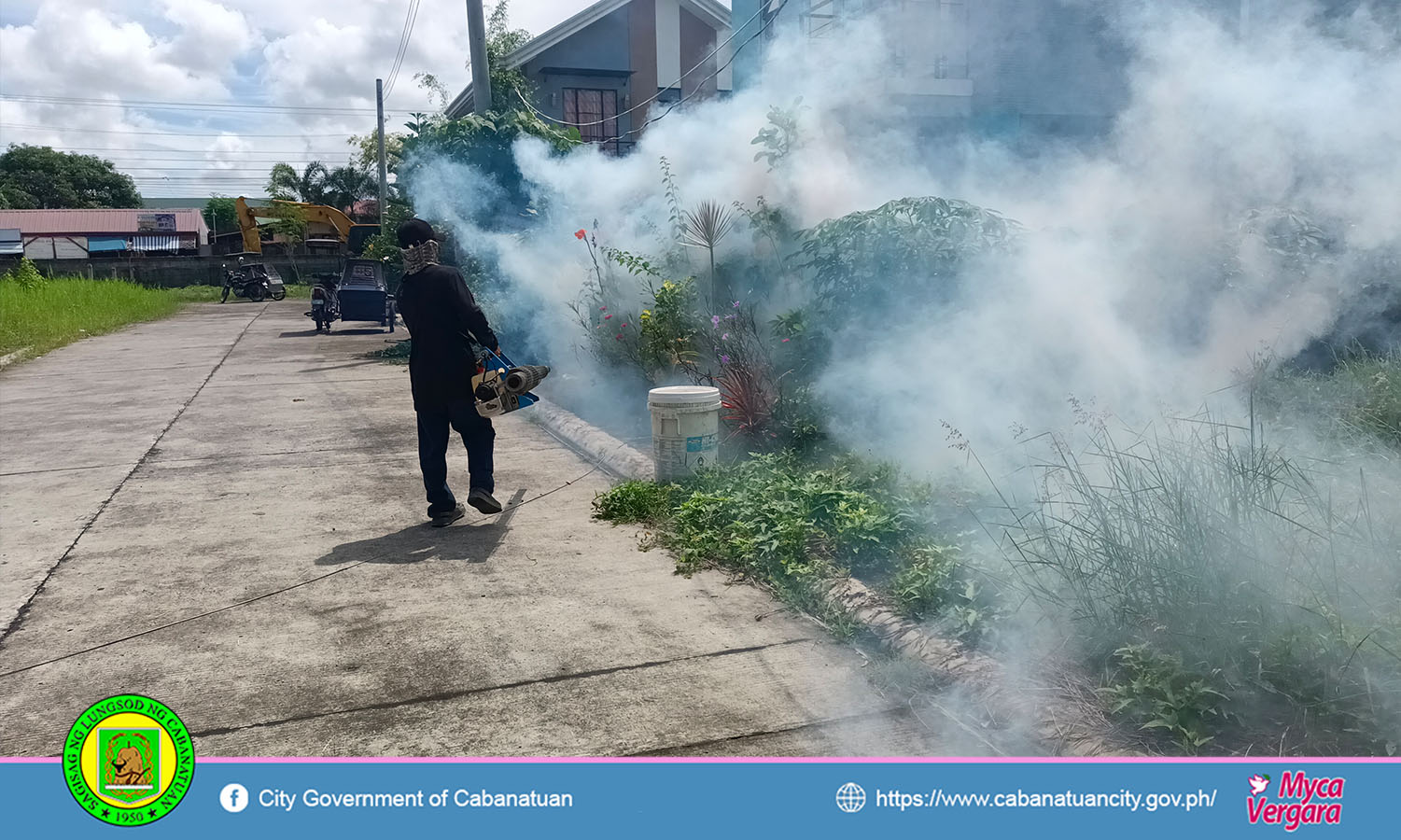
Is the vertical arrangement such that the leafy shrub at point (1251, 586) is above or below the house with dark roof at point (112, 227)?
below

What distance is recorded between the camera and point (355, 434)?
29.1ft

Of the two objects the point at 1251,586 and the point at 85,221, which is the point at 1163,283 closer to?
the point at 1251,586

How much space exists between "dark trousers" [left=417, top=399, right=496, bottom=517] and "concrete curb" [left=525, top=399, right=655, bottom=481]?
122cm

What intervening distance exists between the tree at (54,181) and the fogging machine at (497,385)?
85834mm

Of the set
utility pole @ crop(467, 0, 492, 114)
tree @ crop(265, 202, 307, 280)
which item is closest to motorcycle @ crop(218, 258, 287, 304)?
tree @ crop(265, 202, 307, 280)

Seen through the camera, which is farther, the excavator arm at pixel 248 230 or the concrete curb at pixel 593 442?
the excavator arm at pixel 248 230

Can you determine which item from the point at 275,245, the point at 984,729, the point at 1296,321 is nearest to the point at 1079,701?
the point at 984,729

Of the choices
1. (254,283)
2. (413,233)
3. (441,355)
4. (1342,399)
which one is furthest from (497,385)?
(254,283)

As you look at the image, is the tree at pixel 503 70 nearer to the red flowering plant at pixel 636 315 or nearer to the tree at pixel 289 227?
the red flowering plant at pixel 636 315

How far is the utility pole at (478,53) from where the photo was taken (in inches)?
540

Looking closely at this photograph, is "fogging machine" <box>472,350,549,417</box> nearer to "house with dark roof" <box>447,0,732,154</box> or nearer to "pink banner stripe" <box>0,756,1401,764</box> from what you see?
"pink banner stripe" <box>0,756,1401,764</box>

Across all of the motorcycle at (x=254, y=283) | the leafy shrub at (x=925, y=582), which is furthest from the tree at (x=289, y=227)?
the leafy shrub at (x=925, y=582)
